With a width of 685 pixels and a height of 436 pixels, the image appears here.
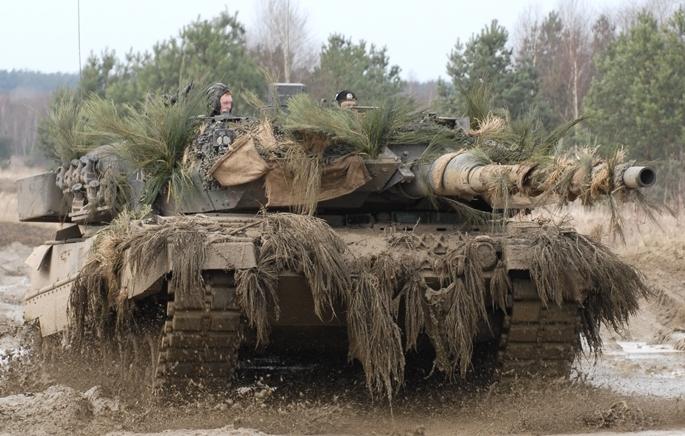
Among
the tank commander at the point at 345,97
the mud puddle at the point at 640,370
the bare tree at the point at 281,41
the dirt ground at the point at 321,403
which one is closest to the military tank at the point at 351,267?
the dirt ground at the point at 321,403

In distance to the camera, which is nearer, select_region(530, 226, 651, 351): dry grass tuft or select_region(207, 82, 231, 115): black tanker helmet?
select_region(530, 226, 651, 351): dry grass tuft

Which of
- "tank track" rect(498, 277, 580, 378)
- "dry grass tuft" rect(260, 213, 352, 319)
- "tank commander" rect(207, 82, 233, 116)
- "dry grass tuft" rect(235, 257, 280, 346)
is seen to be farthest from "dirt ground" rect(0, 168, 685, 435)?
"tank commander" rect(207, 82, 233, 116)

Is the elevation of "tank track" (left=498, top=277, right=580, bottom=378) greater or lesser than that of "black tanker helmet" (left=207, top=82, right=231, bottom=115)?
lesser

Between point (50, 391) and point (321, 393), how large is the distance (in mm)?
2079

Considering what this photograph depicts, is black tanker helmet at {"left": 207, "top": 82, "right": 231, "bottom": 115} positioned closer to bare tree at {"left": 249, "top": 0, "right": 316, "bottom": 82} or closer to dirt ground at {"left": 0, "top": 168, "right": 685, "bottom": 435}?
dirt ground at {"left": 0, "top": 168, "right": 685, "bottom": 435}

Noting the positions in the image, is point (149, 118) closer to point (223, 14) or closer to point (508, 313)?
point (508, 313)

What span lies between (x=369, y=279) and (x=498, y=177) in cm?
112

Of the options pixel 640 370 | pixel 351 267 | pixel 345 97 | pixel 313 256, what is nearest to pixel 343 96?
pixel 345 97

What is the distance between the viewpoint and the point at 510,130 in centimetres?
1040

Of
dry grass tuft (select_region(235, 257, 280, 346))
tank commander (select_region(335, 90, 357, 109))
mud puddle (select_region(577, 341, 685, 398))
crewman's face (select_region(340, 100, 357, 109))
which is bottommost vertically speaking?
mud puddle (select_region(577, 341, 685, 398))

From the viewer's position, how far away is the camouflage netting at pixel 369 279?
8.60 meters

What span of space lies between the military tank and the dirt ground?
0.89 ft

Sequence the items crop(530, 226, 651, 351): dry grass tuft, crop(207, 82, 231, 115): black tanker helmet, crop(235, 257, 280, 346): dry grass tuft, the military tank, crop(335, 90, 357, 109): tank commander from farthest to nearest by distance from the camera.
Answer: crop(207, 82, 231, 115): black tanker helmet → crop(335, 90, 357, 109): tank commander → crop(530, 226, 651, 351): dry grass tuft → the military tank → crop(235, 257, 280, 346): dry grass tuft

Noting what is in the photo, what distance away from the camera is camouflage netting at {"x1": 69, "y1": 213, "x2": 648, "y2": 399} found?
28.2ft
